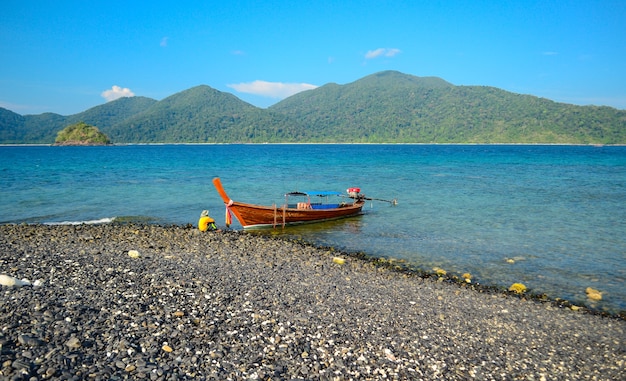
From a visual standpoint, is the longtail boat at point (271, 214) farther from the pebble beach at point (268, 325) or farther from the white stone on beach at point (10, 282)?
the white stone on beach at point (10, 282)

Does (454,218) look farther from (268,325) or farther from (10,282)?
(10,282)

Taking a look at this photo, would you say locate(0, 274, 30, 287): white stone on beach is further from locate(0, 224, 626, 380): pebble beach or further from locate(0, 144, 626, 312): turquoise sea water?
locate(0, 144, 626, 312): turquoise sea water

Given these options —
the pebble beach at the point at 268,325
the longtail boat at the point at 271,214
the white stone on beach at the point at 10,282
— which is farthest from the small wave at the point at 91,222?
the white stone on beach at the point at 10,282

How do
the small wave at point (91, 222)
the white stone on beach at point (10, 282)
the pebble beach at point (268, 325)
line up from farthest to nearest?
the small wave at point (91, 222) < the white stone on beach at point (10, 282) < the pebble beach at point (268, 325)

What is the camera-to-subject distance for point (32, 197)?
35688 millimetres

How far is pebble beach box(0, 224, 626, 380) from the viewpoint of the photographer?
24.1ft

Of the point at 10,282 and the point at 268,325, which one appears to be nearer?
the point at 268,325

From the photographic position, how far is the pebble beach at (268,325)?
736 centimetres

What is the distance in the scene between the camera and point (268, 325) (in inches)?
365

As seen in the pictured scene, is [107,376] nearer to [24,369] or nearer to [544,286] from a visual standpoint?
[24,369]

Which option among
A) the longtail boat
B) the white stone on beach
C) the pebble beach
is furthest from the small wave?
the white stone on beach

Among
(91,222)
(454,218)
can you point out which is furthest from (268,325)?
(454,218)

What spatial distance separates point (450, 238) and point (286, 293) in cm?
1348

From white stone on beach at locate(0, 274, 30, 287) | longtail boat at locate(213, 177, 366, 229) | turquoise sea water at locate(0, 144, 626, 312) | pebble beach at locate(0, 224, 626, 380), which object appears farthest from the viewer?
longtail boat at locate(213, 177, 366, 229)
